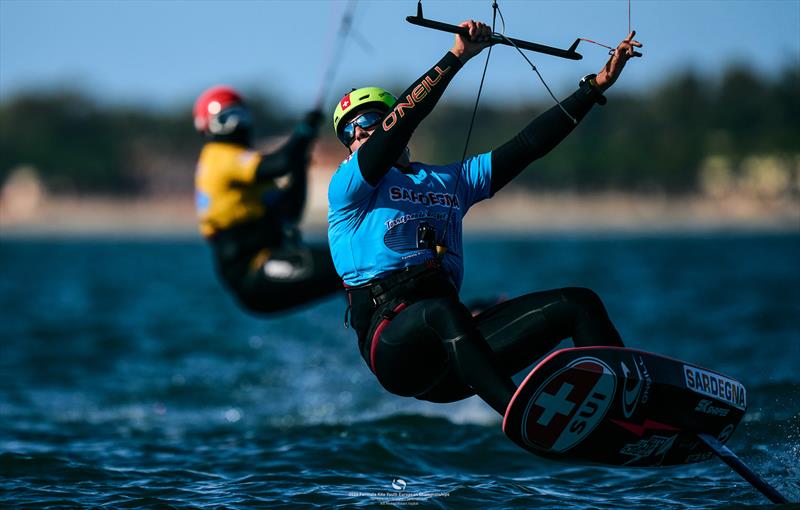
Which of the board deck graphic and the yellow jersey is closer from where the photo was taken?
the board deck graphic

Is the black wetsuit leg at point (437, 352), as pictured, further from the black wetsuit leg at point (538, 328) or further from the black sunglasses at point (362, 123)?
the black sunglasses at point (362, 123)

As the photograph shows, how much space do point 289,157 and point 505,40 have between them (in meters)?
4.31

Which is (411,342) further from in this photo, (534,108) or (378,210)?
(534,108)

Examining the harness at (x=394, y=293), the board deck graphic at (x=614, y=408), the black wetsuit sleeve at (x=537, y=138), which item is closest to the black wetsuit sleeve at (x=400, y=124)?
the harness at (x=394, y=293)

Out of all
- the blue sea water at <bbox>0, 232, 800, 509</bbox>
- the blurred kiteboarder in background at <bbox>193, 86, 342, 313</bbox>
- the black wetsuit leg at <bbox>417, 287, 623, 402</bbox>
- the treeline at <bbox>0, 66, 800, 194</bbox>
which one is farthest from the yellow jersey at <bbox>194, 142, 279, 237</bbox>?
the treeline at <bbox>0, 66, 800, 194</bbox>

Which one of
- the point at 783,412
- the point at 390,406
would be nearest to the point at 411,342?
the point at 783,412

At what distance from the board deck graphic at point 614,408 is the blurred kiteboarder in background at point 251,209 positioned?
15.4ft

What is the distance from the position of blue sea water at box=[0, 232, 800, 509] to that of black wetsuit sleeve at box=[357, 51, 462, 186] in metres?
2.13

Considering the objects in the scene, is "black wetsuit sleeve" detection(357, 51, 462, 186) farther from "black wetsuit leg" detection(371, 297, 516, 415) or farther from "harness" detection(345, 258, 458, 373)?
"black wetsuit leg" detection(371, 297, 516, 415)

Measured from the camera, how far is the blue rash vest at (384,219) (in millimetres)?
6121

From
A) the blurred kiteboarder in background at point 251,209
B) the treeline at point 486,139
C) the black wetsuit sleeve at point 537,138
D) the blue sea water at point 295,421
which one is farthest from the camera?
the treeline at point 486,139

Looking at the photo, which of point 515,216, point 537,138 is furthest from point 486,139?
point 537,138

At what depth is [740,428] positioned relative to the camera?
8.88m

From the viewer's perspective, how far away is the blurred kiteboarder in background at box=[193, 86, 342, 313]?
34.5 ft
